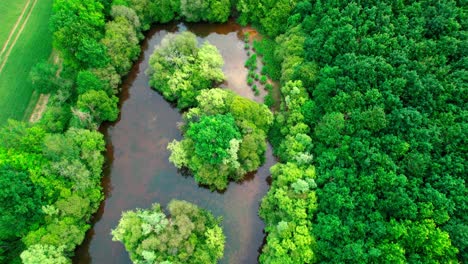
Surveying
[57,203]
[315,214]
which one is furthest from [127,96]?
[315,214]

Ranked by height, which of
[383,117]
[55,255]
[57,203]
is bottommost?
[55,255]

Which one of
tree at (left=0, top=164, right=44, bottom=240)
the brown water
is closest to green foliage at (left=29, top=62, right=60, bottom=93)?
the brown water

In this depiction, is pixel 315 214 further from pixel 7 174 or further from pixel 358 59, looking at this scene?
pixel 7 174

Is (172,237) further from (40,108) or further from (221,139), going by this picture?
(40,108)

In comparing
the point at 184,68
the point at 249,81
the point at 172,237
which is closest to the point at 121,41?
the point at 184,68

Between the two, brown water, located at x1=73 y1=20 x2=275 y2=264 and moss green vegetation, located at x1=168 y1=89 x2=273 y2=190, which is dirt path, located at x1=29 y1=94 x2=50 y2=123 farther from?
moss green vegetation, located at x1=168 y1=89 x2=273 y2=190

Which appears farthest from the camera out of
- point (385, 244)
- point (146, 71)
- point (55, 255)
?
point (146, 71)

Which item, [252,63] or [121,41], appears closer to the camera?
[121,41]
